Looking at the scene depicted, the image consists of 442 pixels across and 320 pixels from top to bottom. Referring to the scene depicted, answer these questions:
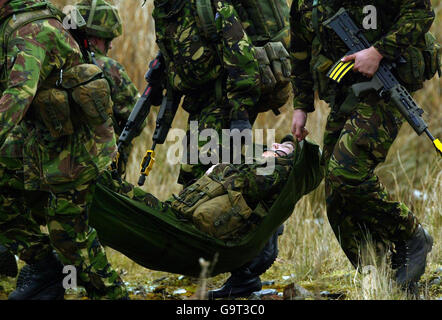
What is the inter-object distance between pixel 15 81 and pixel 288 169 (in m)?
1.52

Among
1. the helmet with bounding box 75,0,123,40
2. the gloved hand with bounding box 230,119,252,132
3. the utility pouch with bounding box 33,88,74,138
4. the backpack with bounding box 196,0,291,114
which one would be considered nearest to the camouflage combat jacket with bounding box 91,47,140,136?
the helmet with bounding box 75,0,123,40

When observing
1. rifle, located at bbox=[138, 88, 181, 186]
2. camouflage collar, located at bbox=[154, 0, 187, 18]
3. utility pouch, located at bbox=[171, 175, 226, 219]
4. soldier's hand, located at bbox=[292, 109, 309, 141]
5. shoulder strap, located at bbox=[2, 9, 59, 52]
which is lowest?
utility pouch, located at bbox=[171, 175, 226, 219]

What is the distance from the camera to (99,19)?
4.75 m

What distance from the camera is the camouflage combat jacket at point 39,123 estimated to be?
117 inches

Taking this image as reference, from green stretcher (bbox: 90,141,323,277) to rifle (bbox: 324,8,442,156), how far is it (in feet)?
2.16

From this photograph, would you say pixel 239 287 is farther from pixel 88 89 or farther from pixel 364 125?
pixel 88 89

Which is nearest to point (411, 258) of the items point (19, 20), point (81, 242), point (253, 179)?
point (253, 179)

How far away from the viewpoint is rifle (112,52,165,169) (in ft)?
14.1

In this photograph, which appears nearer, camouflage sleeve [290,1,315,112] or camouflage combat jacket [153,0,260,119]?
camouflage sleeve [290,1,315,112]

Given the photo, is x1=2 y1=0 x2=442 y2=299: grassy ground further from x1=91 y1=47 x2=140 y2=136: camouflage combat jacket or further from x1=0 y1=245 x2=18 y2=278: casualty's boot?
x1=91 y1=47 x2=140 y2=136: camouflage combat jacket

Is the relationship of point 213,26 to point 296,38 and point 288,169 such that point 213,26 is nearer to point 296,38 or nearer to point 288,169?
point 296,38

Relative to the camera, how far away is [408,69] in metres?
3.40

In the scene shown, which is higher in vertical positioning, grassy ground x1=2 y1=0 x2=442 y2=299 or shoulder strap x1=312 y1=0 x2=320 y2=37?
shoulder strap x1=312 y1=0 x2=320 y2=37
